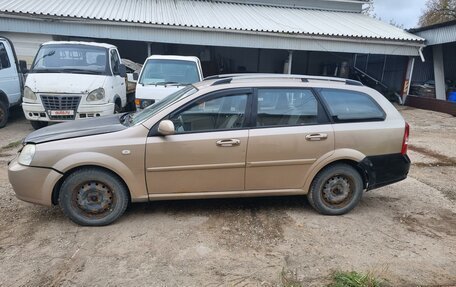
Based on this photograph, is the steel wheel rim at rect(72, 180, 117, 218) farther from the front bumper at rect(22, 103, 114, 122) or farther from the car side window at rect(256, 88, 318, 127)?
the front bumper at rect(22, 103, 114, 122)

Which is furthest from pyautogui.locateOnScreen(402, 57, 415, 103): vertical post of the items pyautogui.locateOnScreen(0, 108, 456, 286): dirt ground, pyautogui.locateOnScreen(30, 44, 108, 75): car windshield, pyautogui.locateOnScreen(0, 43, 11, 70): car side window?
pyautogui.locateOnScreen(0, 43, 11, 70): car side window

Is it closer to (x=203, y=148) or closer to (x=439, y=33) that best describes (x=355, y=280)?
(x=203, y=148)

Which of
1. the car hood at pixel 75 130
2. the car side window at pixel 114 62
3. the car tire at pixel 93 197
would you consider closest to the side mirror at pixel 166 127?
the car hood at pixel 75 130

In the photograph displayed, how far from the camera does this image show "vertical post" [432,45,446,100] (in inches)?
611

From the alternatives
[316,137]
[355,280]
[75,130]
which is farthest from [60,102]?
[355,280]

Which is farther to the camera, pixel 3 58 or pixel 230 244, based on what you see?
pixel 3 58

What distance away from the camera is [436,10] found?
31.5 m

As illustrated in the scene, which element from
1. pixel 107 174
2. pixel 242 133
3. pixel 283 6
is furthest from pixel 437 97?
pixel 107 174

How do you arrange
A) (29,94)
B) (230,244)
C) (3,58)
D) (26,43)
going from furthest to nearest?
(26,43) < (3,58) < (29,94) < (230,244)

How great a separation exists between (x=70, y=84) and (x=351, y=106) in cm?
581

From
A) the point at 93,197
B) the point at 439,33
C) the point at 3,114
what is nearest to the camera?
the point at 93,197

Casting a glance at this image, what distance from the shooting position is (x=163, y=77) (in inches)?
322

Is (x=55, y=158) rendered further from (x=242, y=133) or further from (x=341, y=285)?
(x=341, y=285)

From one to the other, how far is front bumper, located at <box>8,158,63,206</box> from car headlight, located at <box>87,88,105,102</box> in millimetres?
3873
